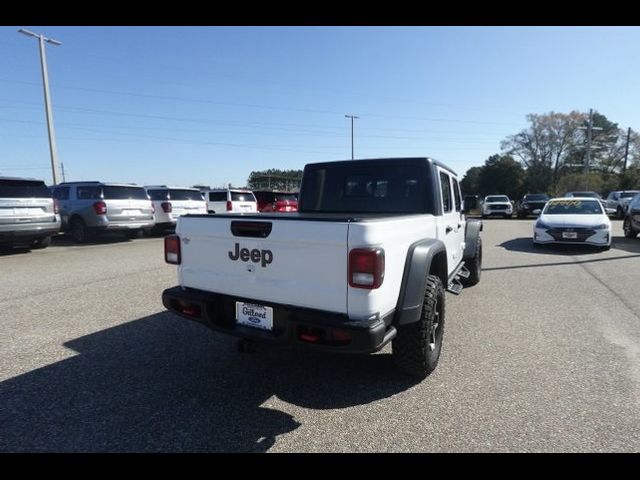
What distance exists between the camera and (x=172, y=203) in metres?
13.4

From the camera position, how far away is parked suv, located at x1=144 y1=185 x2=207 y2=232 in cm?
1330

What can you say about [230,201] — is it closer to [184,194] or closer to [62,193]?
[184,194]

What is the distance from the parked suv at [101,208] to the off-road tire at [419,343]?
422 inches

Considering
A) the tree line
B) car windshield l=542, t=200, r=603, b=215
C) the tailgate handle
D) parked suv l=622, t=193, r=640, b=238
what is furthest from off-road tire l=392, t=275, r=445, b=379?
the tree line

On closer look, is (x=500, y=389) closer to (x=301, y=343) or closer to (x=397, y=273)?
(x=397, y=273)

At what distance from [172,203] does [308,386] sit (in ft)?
38.4

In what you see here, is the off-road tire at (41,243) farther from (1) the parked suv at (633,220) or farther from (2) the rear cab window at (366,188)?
(1) the parked suv at (633,220)

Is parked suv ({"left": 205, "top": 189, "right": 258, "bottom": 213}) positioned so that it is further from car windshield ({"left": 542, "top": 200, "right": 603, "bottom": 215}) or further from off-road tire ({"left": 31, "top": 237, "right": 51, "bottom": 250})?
car windshield ({"left": 542, "top": 200, "right": 603, "bottom": 215})

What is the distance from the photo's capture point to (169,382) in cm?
311

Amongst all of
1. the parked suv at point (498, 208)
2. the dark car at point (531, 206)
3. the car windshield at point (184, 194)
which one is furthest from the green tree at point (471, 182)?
the car windshield at point (184, 194)

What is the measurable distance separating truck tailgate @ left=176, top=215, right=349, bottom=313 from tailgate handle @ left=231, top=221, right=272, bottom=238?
2cm

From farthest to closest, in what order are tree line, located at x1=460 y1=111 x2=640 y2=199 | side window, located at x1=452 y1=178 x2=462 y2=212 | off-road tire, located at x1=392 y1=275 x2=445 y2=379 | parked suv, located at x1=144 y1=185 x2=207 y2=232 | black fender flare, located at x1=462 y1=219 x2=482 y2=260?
tree line, located at x1=460 y1=111 x2=640 y2=199 → parked suv, located at x1=144 y1=185 x2=207 y2=232 → black fender flare, located at x1=462 y1=219 x2=482 y2=260 → side window, located at x1=452 y1=178 x2=462 y2=212 → off-road tire, located at x1=392 y1=275 x2=445 y2=379
